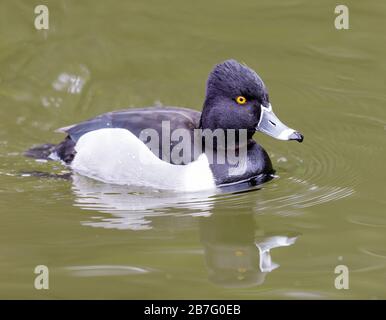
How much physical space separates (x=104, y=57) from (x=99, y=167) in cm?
300

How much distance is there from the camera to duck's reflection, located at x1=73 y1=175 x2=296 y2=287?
6480 millimetres

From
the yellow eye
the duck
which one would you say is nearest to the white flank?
the duck

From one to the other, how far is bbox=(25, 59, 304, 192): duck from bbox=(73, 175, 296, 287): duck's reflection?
0.62ft

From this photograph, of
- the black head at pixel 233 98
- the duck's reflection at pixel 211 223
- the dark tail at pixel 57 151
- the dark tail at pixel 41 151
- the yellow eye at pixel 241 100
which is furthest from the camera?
the dark tail at pixel 41 151

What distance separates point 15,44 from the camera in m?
11.6

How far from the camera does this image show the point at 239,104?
27.2 feet

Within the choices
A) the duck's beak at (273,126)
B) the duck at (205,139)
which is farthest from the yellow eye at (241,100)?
the duck's beak at (273,126)

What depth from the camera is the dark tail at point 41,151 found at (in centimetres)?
945

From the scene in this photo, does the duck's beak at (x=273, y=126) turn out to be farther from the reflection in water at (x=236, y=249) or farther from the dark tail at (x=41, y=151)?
the dark tail at (x=41, y=151)

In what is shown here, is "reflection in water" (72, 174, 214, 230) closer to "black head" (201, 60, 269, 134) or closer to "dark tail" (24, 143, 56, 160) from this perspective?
"black head" (201, 60, 269, 134)

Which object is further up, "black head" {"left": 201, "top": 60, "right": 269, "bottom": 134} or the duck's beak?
"black head" {"left": 201, "top": 60, "right": 269, "bottom": 134}

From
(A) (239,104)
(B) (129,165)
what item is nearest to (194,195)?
(B) (129,165)

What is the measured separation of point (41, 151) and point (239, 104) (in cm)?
252

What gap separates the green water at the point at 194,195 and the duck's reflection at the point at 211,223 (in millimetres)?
20
